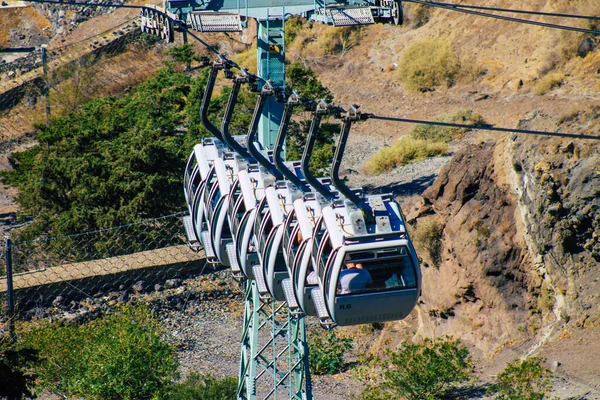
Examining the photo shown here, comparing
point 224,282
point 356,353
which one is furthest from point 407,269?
point 224,282

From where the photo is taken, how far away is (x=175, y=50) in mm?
33125

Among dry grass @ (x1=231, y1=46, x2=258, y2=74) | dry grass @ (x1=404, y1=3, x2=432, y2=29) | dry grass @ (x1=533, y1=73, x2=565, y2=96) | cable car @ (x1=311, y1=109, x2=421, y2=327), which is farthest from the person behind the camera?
dry grass @ (x1=231, y1=46, x2=258, y2=74)

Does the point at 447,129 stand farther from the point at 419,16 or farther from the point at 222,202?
the point at 222,202

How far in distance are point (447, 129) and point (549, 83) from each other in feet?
11.4

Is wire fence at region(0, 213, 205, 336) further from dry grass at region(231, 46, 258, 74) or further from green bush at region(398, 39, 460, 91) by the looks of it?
dry grass at region(231, 46, 258, 74)

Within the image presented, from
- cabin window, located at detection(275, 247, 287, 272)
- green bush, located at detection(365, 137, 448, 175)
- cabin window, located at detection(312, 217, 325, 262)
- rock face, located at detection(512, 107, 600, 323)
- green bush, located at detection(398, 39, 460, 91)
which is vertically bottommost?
green bush, located at detection(365, 137, 448, 175)

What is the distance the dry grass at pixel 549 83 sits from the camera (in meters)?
30.9

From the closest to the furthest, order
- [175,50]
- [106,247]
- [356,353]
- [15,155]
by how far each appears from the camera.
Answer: [356,353] < [106,247] < [15,155] < [175,50]

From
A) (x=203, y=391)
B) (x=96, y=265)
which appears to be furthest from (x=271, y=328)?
(x=96, y=265)

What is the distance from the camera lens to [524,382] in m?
15.1

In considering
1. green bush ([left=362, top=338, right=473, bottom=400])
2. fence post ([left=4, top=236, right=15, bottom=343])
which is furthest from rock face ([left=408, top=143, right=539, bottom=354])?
fence post ([left=4, top=236, right=15, bottom=343])

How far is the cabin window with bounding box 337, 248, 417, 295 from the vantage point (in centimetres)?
1181

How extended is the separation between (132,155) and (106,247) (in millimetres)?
2723

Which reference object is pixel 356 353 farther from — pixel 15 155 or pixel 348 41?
pixel 348 41
